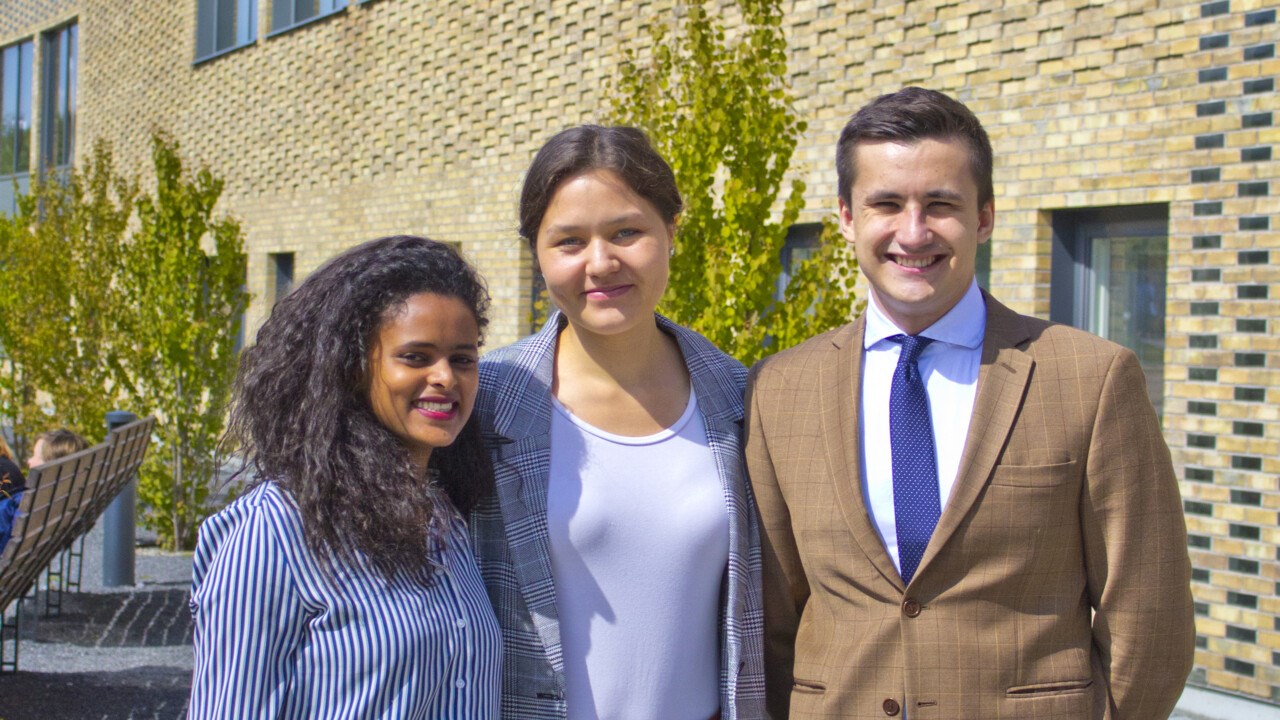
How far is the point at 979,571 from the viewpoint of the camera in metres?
2.51

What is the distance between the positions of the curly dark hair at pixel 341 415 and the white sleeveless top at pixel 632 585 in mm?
400

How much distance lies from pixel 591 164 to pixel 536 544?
2.79ft

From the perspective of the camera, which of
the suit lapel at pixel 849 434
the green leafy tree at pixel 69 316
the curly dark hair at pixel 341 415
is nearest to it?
the curly dark hair at pixel 341 415

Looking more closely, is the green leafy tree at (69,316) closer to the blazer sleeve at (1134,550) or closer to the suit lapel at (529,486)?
the suit lapel at (529,486)

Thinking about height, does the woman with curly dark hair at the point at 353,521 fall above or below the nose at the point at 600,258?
below

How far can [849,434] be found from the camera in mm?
2713

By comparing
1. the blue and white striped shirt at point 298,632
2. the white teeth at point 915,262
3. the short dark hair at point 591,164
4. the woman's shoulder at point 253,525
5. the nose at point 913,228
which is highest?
the short dark hair at point 591,164

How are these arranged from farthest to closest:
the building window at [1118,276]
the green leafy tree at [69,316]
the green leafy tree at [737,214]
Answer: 1. the green leafy tree at [69,316]
2. the building window at [1118,276]
3. the green leafy tree at [737,214]

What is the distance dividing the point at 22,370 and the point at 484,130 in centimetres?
504

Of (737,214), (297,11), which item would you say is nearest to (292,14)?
(297,11)

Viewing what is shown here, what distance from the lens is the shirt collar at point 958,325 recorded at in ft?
8.93

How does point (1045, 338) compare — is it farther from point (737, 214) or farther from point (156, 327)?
point (156, 327)

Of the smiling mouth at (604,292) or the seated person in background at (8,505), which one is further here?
the seated person in background at (8,505)

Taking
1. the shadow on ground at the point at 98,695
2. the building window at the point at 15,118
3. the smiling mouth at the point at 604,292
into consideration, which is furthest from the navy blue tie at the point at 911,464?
the building window at the point at 15,118
